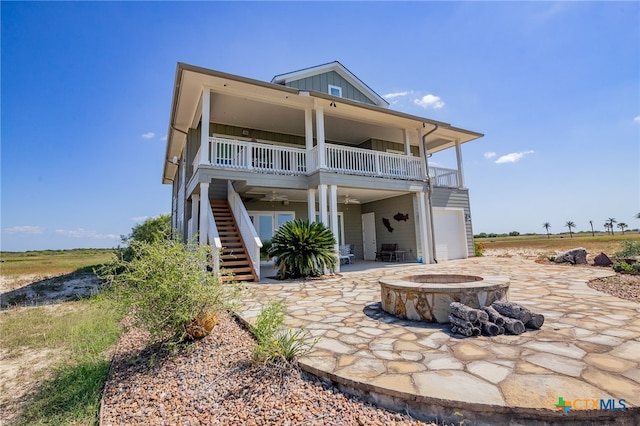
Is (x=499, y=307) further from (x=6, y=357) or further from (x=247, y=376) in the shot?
(x=6, y=357)

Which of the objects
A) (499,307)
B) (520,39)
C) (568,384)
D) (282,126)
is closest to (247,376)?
(568,384)

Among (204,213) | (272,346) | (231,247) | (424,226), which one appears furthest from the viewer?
(424,226)

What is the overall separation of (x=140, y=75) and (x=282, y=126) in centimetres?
479

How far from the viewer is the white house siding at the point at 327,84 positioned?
11.4 metres

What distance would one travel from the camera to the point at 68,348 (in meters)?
4.05

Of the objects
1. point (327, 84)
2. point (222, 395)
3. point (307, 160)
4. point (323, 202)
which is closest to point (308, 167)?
point (307, 160)

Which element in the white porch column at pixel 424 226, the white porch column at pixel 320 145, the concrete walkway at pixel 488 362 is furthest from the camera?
the white porch column at pixel 424 226

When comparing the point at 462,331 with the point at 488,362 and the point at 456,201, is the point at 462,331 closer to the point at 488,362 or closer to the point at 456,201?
the point at 488,362

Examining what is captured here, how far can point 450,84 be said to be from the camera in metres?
9.38

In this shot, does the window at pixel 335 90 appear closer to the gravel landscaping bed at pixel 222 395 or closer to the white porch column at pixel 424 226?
the white porch column at pixel 424 226

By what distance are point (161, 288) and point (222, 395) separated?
1289mm

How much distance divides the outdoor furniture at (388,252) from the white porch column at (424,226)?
A: 1.58 meters

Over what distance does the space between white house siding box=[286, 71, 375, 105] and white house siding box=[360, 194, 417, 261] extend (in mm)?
4892

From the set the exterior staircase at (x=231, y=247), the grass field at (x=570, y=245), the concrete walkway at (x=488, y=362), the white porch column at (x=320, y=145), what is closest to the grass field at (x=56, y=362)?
the concrete walkway at (x=488, y=362)
